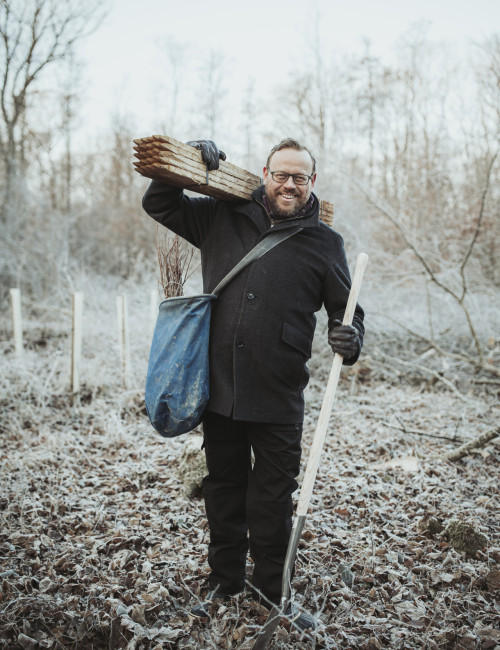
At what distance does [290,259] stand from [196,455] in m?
2.26

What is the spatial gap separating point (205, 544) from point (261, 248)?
2.08m

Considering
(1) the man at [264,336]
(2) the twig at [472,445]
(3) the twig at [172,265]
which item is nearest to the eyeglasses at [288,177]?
(1) the man at [264,336]

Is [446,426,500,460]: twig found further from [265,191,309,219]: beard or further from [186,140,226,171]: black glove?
[186,140,226,171]: black glove

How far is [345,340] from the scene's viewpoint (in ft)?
7.72

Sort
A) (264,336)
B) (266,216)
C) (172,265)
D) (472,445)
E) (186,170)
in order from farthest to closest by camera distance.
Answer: (472,445), (172,265), (266,216), (264,336), (186,170)

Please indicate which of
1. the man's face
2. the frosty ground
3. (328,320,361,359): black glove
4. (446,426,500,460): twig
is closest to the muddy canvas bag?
the man's face

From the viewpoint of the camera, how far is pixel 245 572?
110 inches

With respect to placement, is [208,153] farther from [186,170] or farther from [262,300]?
[262,300]

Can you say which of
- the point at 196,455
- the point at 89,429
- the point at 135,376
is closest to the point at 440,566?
the point at 196,455

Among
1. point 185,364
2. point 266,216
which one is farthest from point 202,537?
point 266,216

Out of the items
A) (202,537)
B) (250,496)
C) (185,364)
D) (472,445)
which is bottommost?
(202,537)

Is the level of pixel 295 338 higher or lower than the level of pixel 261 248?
lower

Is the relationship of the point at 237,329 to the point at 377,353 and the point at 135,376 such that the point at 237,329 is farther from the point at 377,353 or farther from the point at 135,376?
the point at 377,353

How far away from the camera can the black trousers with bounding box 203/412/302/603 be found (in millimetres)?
2420
